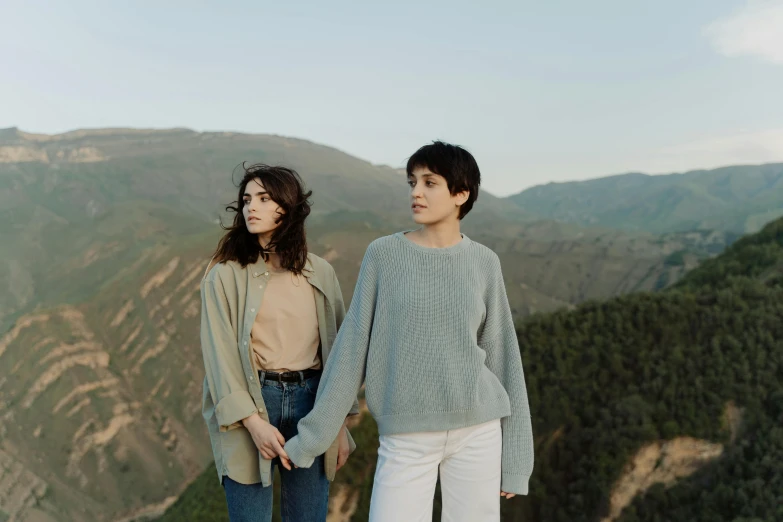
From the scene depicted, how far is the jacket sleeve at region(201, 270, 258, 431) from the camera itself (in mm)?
2646

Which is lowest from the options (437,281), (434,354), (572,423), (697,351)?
(572,423)

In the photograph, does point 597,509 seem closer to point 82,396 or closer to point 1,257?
point 82,396

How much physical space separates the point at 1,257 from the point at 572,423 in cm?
8408

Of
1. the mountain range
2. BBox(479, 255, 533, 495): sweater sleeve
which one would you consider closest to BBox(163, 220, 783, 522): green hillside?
the mountain range

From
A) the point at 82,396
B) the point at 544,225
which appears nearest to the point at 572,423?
the point at 82,396

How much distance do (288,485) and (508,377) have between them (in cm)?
101

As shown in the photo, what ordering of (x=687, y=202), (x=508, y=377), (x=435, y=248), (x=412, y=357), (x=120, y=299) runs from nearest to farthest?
1. (x=412, y=357)
2. (x=435, y=248)
3. (x=508, y=377)
4. (x=120, y=299)
5. (x=687, y=202)

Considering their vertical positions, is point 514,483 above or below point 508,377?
below

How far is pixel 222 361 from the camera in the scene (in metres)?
2.69

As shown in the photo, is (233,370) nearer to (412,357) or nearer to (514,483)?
(412,357)

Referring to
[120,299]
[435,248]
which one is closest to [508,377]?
[435,248]

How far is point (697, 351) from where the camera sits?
53.2ft

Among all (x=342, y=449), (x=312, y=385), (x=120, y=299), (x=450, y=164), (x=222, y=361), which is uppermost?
(x=450, y=164)

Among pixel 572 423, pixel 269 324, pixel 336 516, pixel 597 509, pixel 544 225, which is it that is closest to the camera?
pixel 269 324
